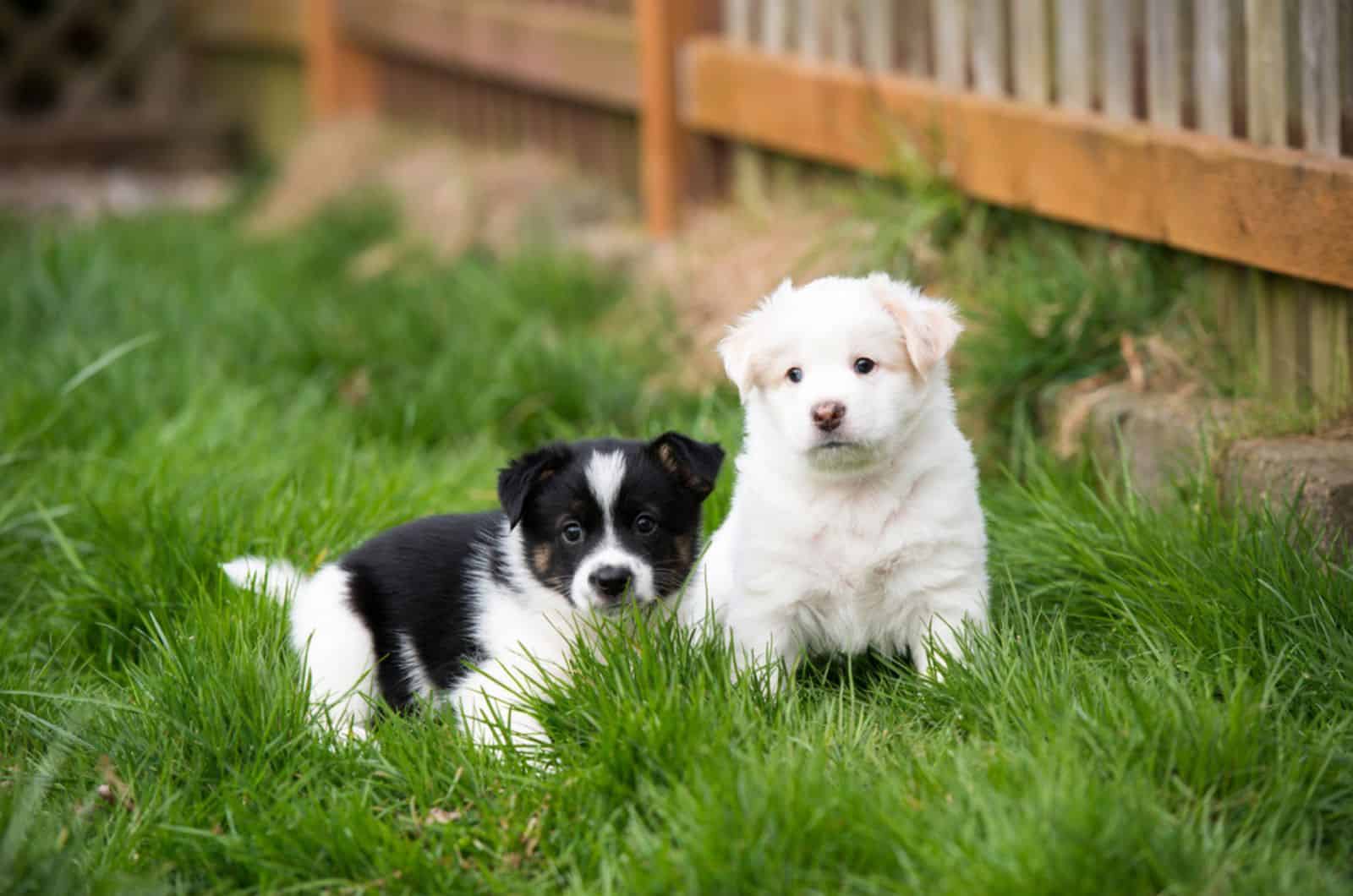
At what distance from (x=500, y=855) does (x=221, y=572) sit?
146 cm

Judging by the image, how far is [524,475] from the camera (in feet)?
11.9

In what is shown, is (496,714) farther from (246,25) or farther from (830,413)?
(246,25)

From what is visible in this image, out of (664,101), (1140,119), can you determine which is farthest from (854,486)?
(664,101)

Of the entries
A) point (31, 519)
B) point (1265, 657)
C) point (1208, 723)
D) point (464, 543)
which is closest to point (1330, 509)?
point (1265, 657)

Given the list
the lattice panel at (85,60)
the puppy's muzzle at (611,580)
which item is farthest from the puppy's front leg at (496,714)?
the lattice panel at (85,60)

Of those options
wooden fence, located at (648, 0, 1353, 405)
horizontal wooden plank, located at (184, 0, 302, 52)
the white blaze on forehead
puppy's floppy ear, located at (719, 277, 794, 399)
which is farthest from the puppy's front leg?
horizontal wooden plank, located at (184, 0, 302, 52)

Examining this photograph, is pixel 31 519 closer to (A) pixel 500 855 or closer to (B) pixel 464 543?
(B) pixel 464 543

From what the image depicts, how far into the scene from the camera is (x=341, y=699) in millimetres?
3598

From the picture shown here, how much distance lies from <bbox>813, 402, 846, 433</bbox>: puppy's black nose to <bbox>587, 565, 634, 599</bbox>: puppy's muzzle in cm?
54

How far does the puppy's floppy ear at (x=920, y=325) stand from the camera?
3535 millimetres

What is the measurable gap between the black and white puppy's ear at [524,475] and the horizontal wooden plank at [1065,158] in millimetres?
2094

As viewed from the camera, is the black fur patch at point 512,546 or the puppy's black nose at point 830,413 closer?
the puppy's black nose at point 830,413

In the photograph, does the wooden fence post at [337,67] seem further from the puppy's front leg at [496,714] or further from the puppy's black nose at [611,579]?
the puppy's black nose at [611,579]

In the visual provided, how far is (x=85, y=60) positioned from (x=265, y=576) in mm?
10674
